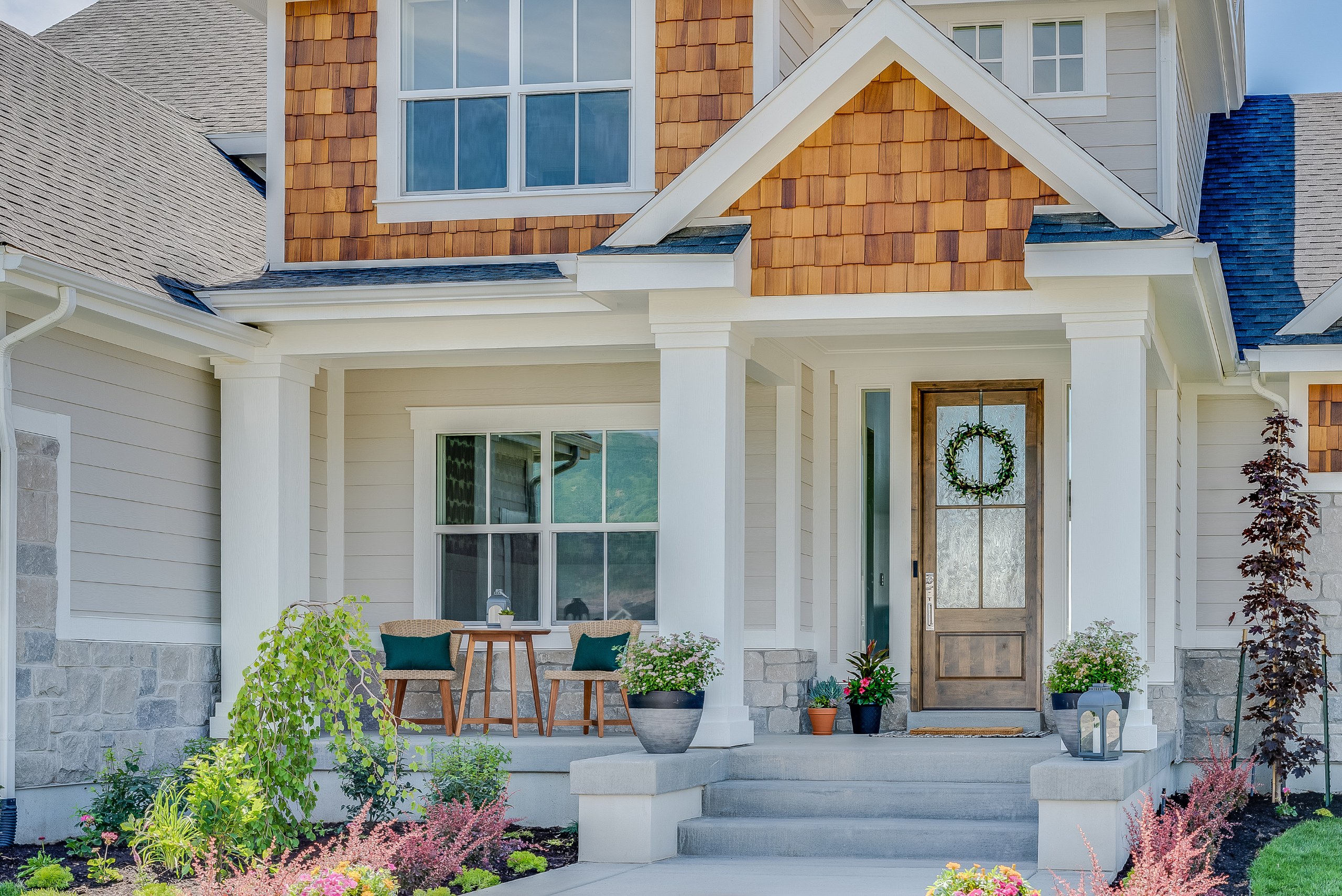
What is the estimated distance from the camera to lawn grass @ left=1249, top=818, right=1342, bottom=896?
6.24 metres

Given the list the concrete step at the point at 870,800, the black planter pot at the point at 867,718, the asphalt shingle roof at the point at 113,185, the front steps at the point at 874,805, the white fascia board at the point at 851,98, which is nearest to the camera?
the front steps at the point at 874,805

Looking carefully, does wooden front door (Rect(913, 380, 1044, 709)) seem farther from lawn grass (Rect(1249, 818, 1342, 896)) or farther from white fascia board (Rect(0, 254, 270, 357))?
white fascia board (Rect(0, 254, 270, 357))

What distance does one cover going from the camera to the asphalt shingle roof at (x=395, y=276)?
828cm

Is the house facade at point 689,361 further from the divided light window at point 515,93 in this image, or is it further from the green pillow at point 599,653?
the green pillow at point 599,653

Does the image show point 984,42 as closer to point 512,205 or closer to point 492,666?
point 512,205

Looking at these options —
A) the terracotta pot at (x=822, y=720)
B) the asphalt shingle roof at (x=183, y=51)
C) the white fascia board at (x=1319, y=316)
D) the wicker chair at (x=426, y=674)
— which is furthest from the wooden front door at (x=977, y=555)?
the asphalt shingle roof at (x=183, y=51)

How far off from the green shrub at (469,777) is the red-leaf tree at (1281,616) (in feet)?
15.2

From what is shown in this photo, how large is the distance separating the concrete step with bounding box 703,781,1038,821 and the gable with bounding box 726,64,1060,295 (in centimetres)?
245

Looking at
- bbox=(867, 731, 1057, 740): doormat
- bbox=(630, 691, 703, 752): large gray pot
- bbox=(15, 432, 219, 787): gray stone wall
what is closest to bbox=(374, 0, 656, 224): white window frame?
bbox=(15, 432, 219, 787): gray stone wall

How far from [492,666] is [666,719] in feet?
7.88

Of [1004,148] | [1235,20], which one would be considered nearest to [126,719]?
[1004,148]

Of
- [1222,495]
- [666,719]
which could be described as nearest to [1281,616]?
[1222,495]

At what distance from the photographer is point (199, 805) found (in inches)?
227

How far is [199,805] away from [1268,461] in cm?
644
